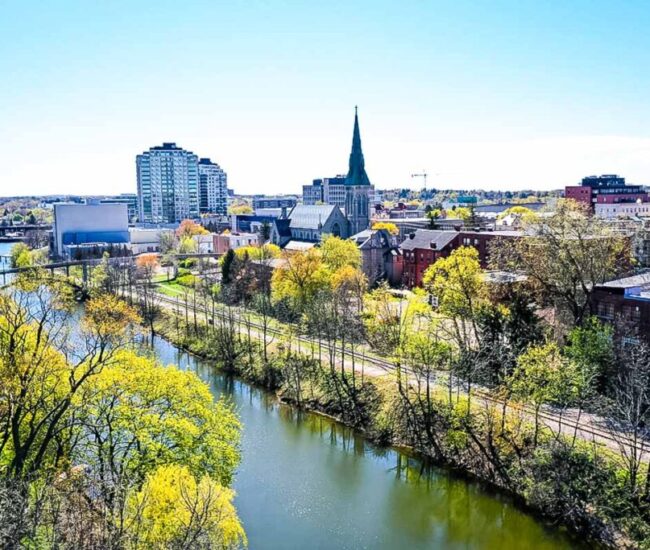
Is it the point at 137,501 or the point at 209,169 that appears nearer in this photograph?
the point at 137,501

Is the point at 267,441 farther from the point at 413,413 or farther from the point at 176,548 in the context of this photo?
the point at 176,548

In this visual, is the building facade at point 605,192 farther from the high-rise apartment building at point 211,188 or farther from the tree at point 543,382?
the high-rise apartment building at point 211,188

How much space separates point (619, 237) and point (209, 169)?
155290 millimetres

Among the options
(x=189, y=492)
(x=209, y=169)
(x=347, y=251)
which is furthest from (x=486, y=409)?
(x=209, y=169)

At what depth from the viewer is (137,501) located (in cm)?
1515

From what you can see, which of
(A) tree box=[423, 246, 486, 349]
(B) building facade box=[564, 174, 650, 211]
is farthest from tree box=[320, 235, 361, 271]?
(B) building facade box=[564, 174, 650, 211]

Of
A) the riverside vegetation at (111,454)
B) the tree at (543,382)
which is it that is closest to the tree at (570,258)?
the tree at (543,382)

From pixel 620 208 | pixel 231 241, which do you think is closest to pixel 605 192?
pixel 620 208

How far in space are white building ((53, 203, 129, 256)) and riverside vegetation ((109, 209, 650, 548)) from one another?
58.1 metres

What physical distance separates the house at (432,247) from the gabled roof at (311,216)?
20688mm

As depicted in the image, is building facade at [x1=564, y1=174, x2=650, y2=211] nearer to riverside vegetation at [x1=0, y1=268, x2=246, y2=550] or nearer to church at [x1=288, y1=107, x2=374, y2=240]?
church at [x1=288, y1=107, x2=374, y2=240]

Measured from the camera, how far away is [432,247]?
5294 centimetres

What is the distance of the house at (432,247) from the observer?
51.4m

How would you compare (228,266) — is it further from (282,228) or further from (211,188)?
(211,188)
